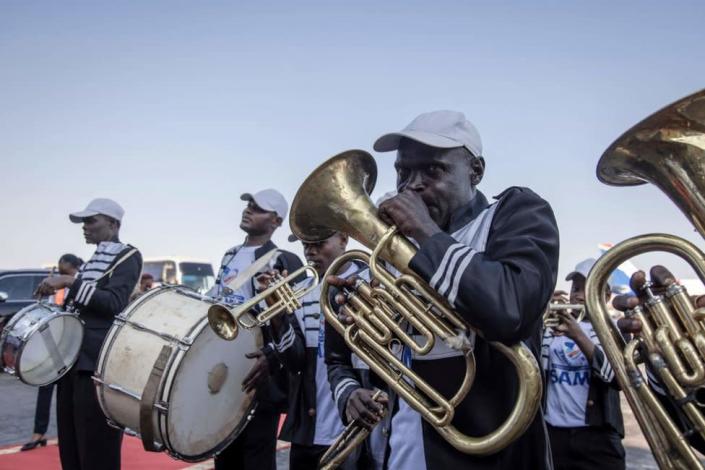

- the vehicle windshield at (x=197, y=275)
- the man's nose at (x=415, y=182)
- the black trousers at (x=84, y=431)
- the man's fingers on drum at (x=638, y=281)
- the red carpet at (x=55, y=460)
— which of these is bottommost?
the vehicle windshield at (x=197, y=275)

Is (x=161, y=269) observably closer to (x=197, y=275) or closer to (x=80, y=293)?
(x=197, y=275)

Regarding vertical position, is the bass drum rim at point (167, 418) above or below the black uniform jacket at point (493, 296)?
below

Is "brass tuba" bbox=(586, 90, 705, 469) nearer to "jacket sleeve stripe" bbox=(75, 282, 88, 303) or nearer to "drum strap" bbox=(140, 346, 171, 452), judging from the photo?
"drum strap" bbox=(140, 346, 171, 452)

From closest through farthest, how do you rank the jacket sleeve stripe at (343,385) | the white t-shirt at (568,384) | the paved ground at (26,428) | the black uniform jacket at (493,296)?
the black uniform jacket at (493,296) < the jacket sleeve stripe at (343,385) < the white t-shirt at (568,384) < the paved ground at (26,428)

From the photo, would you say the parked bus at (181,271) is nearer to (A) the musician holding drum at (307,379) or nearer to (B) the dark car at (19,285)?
(B) the dark car at (19,285)

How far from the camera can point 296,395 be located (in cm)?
406

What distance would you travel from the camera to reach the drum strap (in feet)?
12.5

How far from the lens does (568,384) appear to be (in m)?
4.75

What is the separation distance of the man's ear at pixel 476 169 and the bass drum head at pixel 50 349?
376cm

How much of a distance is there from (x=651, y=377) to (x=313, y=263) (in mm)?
2293

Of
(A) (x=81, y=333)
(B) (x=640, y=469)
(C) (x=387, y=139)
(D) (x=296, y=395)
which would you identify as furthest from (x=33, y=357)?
(B) (x=640, y=469)

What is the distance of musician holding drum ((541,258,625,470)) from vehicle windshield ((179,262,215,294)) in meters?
14.4

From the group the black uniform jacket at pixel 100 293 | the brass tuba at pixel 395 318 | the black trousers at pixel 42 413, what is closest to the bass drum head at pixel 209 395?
the black uniform jacket at pixel 100 293

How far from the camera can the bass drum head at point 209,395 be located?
3875mm
